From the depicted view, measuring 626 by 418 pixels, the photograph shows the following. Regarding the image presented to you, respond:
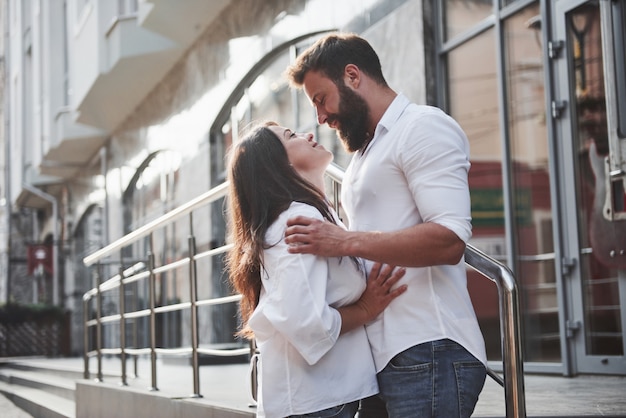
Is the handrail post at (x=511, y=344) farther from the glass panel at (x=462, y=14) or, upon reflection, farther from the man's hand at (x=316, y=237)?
the glass panel at (x=462, y=14)

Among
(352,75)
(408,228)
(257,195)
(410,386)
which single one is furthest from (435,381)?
(352,75)

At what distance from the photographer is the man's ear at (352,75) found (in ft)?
8.12

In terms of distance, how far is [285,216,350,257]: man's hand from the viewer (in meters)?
2.37

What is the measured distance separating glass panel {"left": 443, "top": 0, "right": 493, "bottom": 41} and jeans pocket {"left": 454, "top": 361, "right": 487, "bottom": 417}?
560 centimetres

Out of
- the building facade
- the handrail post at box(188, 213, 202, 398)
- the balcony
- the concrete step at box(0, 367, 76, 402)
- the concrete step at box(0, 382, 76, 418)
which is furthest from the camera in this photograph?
the balcony

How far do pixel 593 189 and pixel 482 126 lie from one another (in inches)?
79.1

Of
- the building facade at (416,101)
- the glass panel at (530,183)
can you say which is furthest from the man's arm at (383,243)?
the glass panel at (530,183)

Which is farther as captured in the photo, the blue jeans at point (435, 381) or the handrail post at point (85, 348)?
the handrail post at point (85, 348)

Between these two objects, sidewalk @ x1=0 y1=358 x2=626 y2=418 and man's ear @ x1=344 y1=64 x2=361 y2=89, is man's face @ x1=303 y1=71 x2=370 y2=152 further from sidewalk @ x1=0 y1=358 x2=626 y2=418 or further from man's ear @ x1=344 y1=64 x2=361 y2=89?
sidewalk @ x1=0 y1=358 x2=626 y2=418

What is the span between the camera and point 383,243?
2.31m

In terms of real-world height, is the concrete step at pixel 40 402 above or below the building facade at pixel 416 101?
below

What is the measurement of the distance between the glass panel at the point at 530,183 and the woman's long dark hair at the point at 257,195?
15.6 feet

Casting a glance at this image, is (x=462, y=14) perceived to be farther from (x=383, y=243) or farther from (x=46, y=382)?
(x=46, y=382)

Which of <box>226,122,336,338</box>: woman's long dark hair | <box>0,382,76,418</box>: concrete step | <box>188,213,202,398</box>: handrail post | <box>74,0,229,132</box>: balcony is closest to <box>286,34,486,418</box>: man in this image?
<box>226,122,336,338</box>: woman's long dark hair
